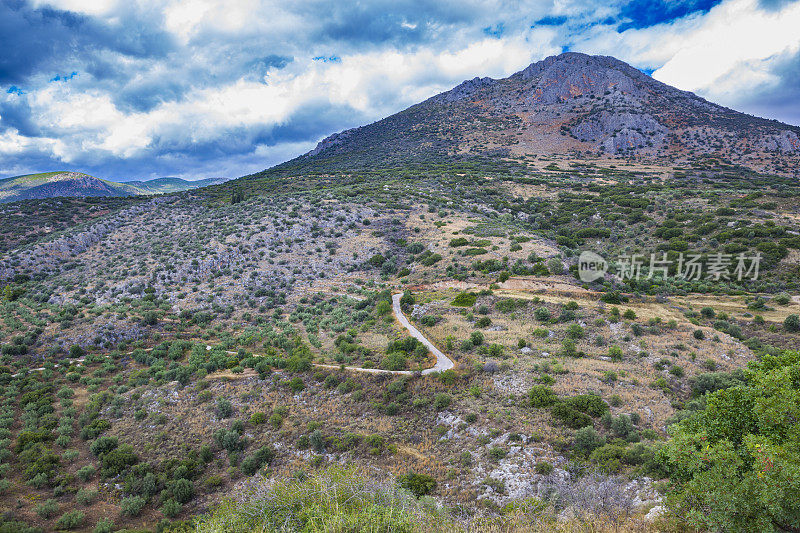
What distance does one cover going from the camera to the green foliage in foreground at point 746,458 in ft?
22.9

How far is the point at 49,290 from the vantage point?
3978 cm

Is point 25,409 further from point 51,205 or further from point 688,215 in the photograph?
point 51,205

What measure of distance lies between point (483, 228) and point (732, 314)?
2944 cm

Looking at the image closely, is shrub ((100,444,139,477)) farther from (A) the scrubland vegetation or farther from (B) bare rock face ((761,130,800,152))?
(B) bare rock face ((761,130,800,152))

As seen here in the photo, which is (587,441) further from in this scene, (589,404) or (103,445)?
(103,445)

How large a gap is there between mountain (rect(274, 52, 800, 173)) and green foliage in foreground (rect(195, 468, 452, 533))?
99.4m

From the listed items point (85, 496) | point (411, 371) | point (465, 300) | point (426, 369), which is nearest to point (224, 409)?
point (85, 496)

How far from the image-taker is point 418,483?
1379 centimetres

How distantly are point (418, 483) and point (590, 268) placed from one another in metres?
31.7

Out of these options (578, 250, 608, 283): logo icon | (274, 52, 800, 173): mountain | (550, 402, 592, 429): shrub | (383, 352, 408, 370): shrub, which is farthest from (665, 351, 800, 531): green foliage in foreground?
(274, 52, 800, 173): mountain

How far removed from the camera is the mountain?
309 ft

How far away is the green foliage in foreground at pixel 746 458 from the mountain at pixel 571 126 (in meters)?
98.0

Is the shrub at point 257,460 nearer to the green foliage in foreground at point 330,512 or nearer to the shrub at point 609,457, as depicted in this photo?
the green foliage in foreground at point 330,512

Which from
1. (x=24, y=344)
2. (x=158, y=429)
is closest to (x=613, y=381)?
(x=158, y=429)
